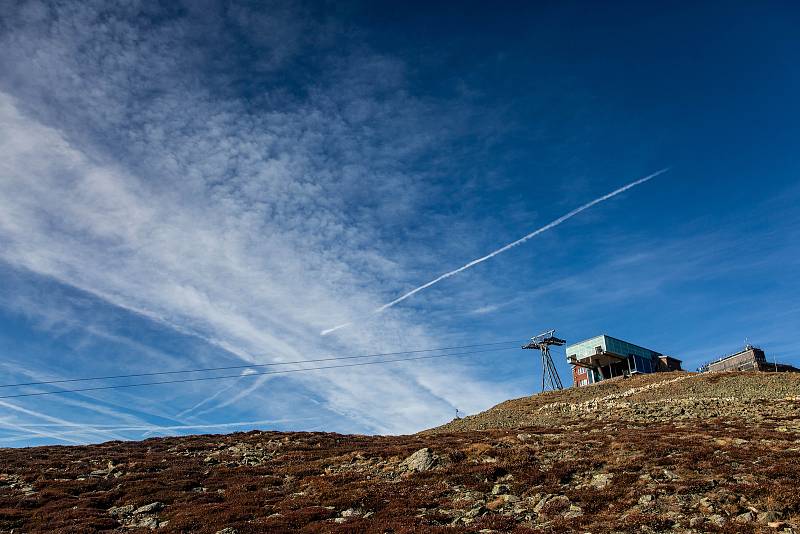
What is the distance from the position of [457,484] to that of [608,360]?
75.5 meters

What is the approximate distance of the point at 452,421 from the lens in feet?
224

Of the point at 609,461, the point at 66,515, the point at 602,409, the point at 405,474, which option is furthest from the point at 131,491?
the point at 602,409

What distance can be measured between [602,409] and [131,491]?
1713 inches

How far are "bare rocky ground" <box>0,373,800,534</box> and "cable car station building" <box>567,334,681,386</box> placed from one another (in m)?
45.9

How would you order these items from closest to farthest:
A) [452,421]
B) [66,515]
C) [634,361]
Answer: [66,515] < [452,421] < [634,361]

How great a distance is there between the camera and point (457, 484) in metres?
22.9

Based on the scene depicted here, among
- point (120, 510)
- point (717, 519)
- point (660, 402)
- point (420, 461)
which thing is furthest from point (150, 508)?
point (660, 402)

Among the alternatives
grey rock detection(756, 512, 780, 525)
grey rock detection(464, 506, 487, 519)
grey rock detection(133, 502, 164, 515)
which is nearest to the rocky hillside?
grey rock detection(756, 512, 780, 525)

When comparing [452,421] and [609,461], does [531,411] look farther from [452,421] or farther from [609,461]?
[609,461]

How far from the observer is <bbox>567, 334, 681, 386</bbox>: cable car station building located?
88.2 m

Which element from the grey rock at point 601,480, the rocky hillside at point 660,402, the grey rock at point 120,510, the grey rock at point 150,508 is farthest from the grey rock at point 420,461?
the rocky hillside at point 660,402

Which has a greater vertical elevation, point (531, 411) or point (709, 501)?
point (531, 411)

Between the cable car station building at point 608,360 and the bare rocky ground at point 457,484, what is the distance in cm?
4586

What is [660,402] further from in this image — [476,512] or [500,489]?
[476,512]
